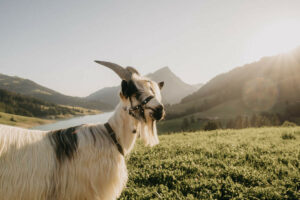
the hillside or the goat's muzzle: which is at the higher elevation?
the goat's muzzle

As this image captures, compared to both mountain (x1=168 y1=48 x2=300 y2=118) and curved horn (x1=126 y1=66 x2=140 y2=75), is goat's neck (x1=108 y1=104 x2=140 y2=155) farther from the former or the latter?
mountain (x1=168 y1=48 x2=300 y2=118)

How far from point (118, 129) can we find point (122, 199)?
249 cm

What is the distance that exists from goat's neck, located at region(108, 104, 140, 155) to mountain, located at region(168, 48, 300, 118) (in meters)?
131

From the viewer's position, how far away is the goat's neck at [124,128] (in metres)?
3.40

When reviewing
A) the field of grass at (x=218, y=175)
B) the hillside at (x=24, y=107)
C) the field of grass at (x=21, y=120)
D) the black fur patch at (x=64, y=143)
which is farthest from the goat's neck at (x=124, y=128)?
the hillside at (x=24, y=107)

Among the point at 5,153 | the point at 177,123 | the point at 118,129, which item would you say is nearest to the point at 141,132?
the point at 118,129

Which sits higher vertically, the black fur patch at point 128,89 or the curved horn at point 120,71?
the curved horn at point 120,71

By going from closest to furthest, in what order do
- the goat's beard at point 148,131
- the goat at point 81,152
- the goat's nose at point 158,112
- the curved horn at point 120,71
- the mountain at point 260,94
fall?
the goat at point 81,152
the goat's nose at point 158,112
the goat's beard at point 148,131
the curved horn at point 120,71
the mountain at point 260,94

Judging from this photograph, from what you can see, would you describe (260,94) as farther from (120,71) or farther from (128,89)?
(128,89)

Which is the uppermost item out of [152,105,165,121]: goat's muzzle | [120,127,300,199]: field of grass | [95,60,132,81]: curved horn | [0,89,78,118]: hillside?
[95,60,132,81]: curved horn

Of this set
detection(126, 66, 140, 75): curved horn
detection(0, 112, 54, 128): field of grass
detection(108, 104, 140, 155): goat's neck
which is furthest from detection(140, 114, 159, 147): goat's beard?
detection(0, 112, 54, 128): field of grass

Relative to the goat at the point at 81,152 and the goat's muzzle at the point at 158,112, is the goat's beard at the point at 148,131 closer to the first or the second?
the goat at the point at 81,152

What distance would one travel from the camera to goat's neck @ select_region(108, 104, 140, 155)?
340cm

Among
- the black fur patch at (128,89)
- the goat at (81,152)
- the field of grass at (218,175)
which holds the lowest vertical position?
the field of grass at (218,175)
